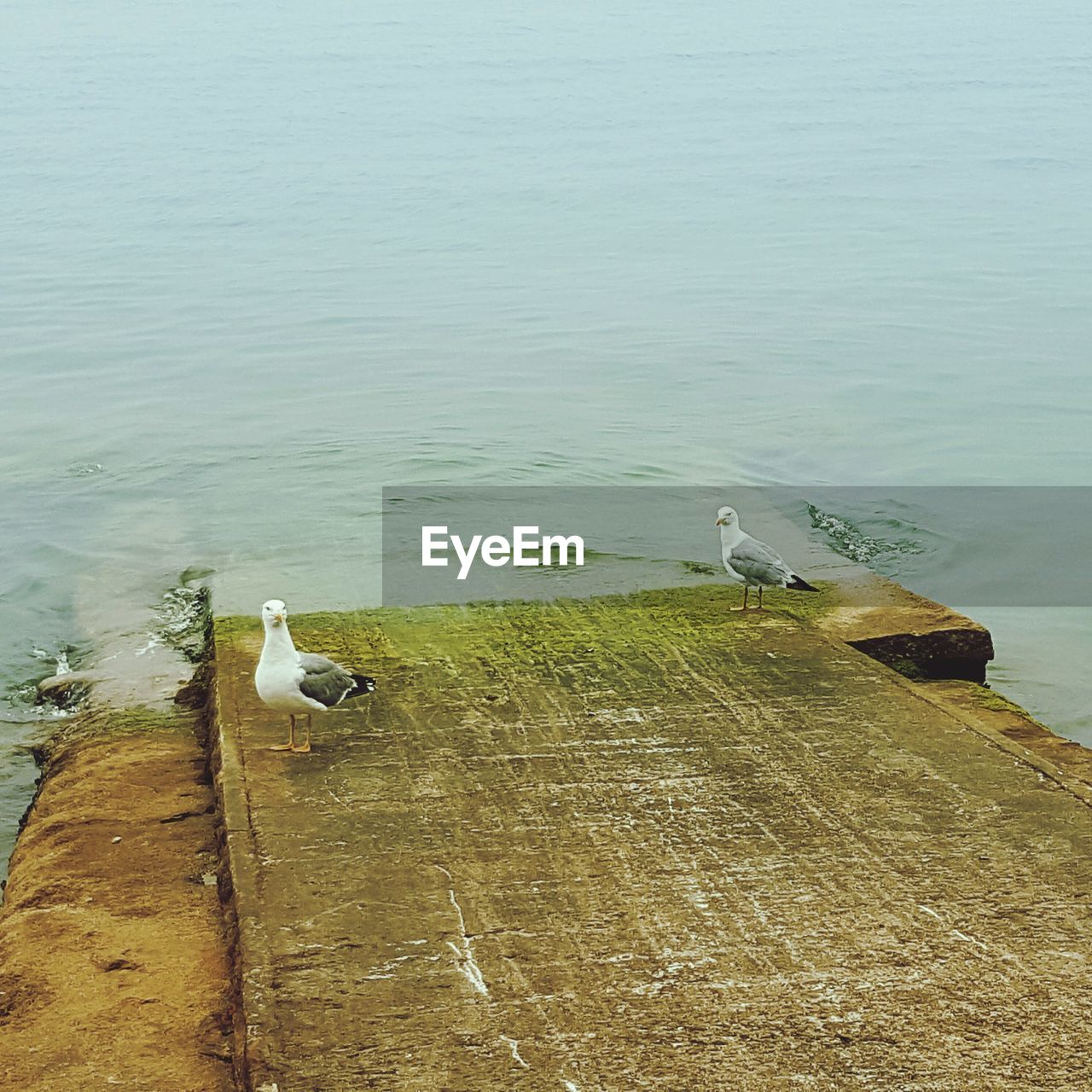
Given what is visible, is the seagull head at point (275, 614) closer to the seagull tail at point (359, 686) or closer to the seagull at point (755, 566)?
the seagull tail at point (359, 686)

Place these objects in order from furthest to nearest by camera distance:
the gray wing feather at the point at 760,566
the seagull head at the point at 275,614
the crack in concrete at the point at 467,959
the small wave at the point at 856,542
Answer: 1. the small wave at the point at 856,542
2. the gray wing feather at the point at 760,566
3. the seagull head at the point at 275,614
4. the crack in concrete at the point at 467,959

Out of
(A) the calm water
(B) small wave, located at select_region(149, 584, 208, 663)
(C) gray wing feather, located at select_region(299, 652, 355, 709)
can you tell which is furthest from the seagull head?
(B) small wave, located at select_region(149, 584, 208, 663)

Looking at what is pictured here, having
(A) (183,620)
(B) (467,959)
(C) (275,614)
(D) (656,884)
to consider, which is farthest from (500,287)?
(B) (467,959)

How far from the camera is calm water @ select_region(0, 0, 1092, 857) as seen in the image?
505 inches

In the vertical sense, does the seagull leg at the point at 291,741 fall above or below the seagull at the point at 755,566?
below

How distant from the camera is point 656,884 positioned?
4363 millimetres

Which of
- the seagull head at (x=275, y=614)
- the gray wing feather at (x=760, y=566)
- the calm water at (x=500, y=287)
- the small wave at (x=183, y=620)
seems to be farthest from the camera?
the calm water at (x=500, y=287)

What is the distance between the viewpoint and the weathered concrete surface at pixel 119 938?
3895mm

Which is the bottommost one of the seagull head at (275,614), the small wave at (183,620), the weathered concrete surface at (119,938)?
the small wave at (183,620)

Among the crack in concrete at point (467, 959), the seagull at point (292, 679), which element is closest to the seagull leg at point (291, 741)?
the seagull at point (292, 679)

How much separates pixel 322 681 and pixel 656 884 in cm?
162

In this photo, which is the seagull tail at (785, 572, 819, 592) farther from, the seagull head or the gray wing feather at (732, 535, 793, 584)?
the seagull head

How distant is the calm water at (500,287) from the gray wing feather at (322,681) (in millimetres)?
2197

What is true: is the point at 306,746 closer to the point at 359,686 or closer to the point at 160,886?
the point at 359,686
